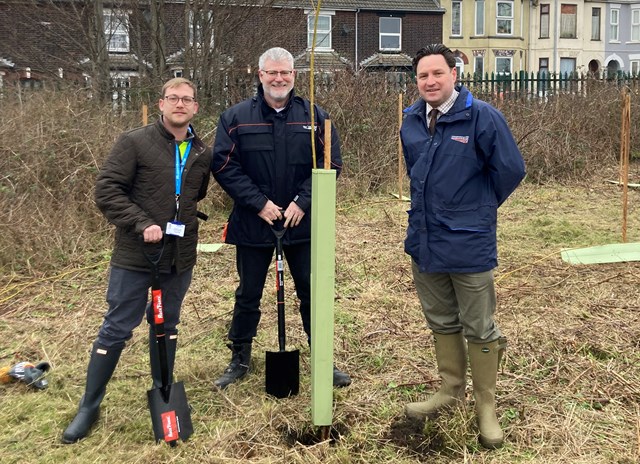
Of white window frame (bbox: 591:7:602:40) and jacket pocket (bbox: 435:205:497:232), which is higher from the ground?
white window frame (bbox: 591:7:602:40)

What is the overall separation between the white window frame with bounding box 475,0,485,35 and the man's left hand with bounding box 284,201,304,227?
3405 centimetres

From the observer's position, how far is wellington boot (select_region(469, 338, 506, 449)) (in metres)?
2.98

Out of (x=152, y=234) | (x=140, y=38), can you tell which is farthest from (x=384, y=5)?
(x=152, y=234)

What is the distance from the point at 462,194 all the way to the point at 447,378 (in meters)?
0.99

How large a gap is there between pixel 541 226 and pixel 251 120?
5.66 m

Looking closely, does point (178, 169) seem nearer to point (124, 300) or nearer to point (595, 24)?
point (124, 300)

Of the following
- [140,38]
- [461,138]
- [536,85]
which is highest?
[140,38]

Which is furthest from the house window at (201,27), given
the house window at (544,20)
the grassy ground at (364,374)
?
the house window at (544,20)

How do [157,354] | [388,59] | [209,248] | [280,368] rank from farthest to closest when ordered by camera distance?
[388,59]
[209,248]
[280,368]
[157,354]

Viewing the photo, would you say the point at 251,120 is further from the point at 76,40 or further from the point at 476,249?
the point at 76,40

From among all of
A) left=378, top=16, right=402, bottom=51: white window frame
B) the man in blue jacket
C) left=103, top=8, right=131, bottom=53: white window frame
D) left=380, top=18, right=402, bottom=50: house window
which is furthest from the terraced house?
the man in blue jacket

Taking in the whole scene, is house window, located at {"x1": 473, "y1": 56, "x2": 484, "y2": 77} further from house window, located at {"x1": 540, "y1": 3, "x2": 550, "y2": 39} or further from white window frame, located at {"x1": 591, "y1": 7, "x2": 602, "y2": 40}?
white window frame, located at {"x1": 591, "y1": 7, "x2": 602, "y2": 40}

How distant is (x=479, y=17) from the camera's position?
34500mm

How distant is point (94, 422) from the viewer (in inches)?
130
